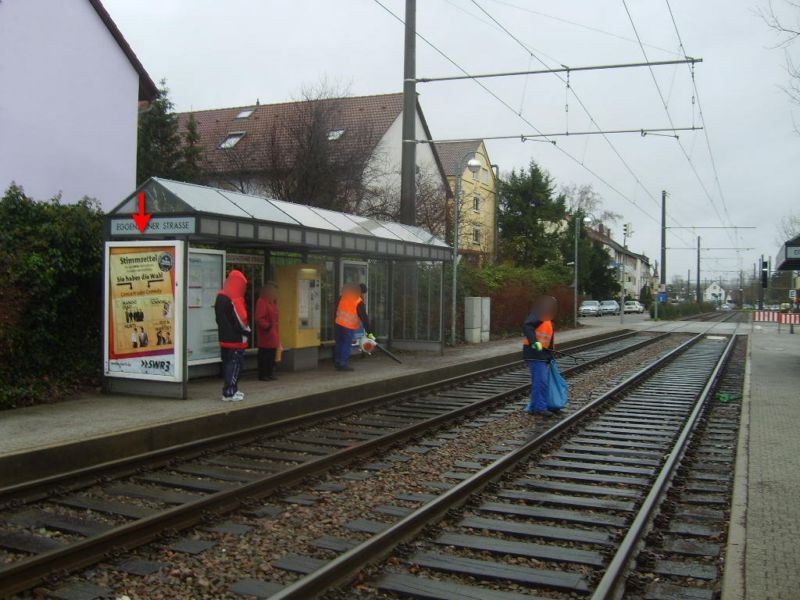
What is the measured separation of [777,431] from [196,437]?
7483 mm

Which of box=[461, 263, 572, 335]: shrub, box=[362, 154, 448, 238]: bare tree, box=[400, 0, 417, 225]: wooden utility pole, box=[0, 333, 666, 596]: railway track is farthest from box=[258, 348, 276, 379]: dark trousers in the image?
box=[362, 154, 448, 238]: bare tree

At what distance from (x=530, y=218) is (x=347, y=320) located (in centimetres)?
4141

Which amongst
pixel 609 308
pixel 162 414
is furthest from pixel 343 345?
pixel 609 308

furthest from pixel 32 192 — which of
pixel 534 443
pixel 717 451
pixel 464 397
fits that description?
pixel 717 451

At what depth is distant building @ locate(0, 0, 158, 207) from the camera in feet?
62.8

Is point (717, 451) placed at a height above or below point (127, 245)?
below

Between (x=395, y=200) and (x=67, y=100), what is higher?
(x=67, y=100)

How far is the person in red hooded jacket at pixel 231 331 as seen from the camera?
11.0 metres

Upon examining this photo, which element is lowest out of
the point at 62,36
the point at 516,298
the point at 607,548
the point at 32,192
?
the point at 607,548

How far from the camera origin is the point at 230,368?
11.0m

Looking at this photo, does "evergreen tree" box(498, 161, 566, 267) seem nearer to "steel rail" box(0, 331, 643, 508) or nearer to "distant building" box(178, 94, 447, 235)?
"distant building" box(178, 94, 447, 235)

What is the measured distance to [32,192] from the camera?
19.7 meters

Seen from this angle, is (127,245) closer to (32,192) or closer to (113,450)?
(113,450)

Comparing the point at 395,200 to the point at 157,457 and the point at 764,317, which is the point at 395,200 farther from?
the point at 764,317
